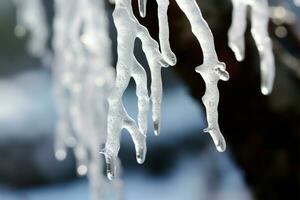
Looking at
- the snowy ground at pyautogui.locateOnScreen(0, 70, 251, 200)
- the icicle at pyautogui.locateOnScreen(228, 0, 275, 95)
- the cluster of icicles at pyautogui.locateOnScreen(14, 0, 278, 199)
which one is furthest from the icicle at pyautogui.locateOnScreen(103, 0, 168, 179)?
the snowy ground at pyautogui.locateOnScreen(0, 70, 251, 200)

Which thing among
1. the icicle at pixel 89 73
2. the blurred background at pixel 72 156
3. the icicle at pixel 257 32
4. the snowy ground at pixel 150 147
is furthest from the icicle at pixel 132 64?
the snowy ground at pixel 150 147

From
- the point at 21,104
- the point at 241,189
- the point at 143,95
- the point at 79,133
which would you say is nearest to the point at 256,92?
the point at 79,133

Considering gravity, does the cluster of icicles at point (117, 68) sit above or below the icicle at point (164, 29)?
below

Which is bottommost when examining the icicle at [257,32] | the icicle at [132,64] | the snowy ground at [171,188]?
the snowy ground at [171,188]

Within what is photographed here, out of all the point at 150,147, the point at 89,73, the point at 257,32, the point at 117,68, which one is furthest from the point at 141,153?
the point at 150,147

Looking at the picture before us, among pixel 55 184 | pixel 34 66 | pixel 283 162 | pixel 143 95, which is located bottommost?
pixel 55 184

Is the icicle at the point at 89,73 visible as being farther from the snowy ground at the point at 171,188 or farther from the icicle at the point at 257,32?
the snowy ground at the point at 171,188

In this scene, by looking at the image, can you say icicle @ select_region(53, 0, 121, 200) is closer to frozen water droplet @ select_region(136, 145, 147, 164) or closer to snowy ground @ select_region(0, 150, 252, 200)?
frozen water droplet @ select_region(136, 145, 147, 164)

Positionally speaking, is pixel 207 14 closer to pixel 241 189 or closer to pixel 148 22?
pixel 148 22
